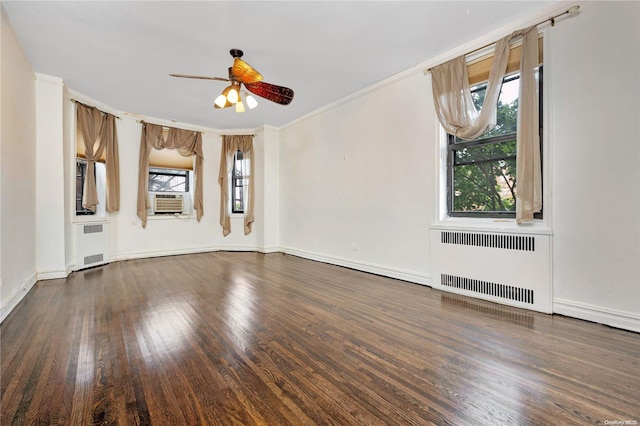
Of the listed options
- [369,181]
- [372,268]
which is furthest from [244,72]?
[372,268]

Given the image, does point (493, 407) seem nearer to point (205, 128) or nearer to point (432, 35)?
→ point (432, 35)

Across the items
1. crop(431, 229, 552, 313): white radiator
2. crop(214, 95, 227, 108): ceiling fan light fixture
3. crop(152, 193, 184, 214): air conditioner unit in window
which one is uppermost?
crop(214, 95, 227, 108): ceiling fan light fixture

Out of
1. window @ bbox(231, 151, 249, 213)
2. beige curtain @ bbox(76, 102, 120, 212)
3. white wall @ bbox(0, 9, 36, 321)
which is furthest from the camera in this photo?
window @ bbox(231, 151, 249, 213)

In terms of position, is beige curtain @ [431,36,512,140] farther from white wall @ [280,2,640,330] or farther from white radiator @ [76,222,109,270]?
white radiator @ [76,222,109,270]

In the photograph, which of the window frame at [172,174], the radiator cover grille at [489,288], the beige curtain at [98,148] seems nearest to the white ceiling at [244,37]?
the beige curtain at [98,148]

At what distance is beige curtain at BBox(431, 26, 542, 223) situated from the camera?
270 centimetres

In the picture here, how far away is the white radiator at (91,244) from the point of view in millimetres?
4551

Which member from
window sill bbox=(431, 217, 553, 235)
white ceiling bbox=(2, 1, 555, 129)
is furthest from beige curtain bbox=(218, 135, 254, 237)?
window sill bbox=(431, 217, 553, 235)

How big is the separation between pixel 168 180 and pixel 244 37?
4.29 meters

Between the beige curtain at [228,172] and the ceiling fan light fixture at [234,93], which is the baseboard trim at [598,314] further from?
the beige curtain at [228,172]

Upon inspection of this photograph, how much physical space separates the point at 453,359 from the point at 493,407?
448 millimetres

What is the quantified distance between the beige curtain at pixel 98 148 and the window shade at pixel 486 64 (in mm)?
5810

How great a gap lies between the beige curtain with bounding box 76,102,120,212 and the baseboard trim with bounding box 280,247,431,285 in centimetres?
364

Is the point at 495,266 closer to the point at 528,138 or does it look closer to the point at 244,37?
the point at 528,138
